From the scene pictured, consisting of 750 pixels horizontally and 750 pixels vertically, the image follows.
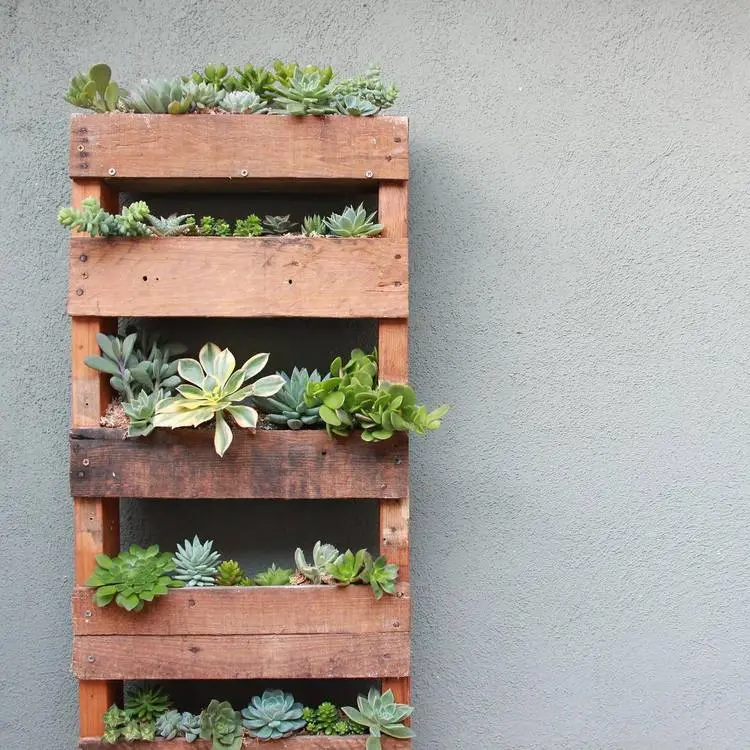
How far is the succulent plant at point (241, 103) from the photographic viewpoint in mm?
1173

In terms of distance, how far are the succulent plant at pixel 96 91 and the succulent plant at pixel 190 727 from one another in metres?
1.03

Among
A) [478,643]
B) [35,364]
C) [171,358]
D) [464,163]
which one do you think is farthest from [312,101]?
[478,643]

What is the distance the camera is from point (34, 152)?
1.34 m

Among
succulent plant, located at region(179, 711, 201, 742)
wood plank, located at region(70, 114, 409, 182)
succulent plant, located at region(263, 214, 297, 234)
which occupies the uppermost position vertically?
wood plank, located at region(70, 114, 409, 182)

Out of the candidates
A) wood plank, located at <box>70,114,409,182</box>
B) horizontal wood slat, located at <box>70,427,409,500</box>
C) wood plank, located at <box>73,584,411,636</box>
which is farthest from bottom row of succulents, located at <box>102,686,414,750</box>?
wood plank, located at <box>70,114,409,182</box>

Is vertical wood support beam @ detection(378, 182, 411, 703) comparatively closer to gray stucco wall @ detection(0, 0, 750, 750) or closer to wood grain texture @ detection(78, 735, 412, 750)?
gray stucco wall @ detection(0, 0, 750, 750)

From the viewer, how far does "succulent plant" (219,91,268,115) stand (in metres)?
1.17

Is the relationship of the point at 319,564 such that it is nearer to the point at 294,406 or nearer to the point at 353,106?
the point at 294,406

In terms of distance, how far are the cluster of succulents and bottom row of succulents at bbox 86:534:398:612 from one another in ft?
0.70

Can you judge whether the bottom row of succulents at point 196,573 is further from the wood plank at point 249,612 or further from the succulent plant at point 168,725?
the succulent plant at point 168,725

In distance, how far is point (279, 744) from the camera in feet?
3.95

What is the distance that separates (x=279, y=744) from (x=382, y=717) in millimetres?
180

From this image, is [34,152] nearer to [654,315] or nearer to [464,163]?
[464,163]

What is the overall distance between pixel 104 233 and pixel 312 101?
0.40 m
